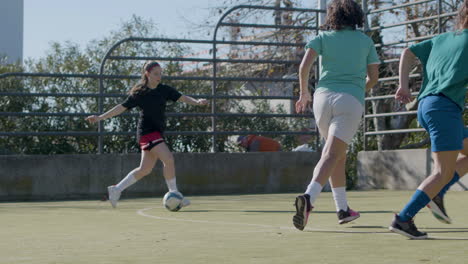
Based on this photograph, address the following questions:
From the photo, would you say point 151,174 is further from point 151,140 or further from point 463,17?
point 463,17

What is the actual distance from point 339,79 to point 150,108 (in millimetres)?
4195

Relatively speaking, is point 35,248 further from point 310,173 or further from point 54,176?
point 310,173

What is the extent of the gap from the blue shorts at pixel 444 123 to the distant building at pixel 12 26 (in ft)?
120

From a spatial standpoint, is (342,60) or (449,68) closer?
(449,68)

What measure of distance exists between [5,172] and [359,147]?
320 inches

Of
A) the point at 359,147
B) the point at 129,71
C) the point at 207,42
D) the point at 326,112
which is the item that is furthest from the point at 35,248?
the point at 359,147

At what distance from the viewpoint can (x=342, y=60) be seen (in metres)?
7.85

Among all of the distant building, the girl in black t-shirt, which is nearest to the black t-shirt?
the girl in black t-shirt

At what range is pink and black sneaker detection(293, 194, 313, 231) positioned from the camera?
7164mm

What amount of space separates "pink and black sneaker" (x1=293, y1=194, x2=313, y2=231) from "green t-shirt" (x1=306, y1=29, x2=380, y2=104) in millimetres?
1067

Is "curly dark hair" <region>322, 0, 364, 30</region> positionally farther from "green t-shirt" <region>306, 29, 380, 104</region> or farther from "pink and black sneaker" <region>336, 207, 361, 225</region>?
"pink and black sneaker" <region>336, 207, 361, 225</region>

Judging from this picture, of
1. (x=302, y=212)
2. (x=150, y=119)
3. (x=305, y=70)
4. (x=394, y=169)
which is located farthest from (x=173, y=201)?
(x=394, y=169)

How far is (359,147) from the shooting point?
2011cm

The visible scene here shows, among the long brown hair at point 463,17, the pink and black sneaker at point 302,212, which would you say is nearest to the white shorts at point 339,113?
the pink and black sneaker at point 302,212
